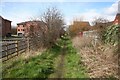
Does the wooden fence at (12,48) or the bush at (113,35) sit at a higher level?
the bush at (113,35)

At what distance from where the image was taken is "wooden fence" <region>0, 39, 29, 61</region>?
40.5ft

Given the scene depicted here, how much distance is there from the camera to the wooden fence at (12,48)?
12.4 metres

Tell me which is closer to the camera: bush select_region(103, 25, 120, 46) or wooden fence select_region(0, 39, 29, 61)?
wooden fence select_region(0, 39, 29, 61)

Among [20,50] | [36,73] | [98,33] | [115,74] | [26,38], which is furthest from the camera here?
[98,33]

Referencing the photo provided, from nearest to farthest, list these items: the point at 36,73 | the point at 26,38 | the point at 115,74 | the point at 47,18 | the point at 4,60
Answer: the point at 115,74 → the point at 36,73 → the point at 4,60 → the point at 26,38 → the point at 47,18

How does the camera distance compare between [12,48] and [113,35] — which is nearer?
[12,48]

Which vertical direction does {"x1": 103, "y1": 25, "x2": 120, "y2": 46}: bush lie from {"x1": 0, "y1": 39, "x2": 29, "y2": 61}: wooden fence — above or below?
above

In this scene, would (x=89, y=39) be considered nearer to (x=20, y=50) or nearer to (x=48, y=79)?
(x=20, y=50)

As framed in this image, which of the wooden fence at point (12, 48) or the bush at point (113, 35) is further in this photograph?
the bush at point (113, 35)

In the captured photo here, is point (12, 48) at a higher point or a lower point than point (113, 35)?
lower

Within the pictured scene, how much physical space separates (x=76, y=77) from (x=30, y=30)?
10785 millimetres

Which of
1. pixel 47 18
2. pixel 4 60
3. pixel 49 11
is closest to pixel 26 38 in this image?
pixel 4 60

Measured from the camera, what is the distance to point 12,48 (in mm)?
13930

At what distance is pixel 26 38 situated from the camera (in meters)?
18.0
